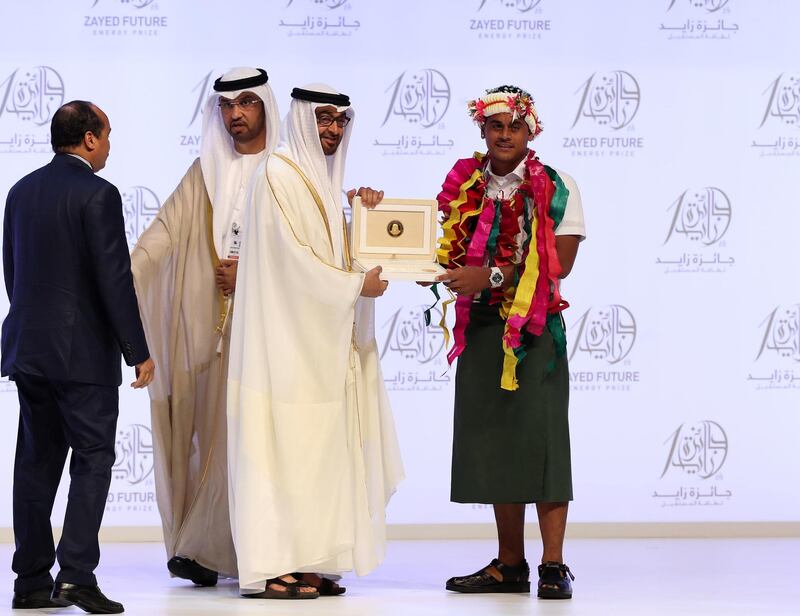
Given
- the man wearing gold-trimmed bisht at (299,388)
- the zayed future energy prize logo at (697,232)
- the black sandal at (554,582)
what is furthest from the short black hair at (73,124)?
the zayed future energy prize logo at (697,232)

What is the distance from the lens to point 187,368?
500cm

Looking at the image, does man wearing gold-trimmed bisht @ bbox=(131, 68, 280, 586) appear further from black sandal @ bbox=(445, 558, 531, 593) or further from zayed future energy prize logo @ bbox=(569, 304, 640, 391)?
zayed future energy prize logo @ bbox=(569, 304, 640, 391)

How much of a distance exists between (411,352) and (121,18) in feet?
7.32

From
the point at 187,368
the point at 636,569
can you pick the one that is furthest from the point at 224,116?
the point at 636,569

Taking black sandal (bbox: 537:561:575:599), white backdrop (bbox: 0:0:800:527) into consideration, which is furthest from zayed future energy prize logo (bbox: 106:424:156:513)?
black sandal (bbox: 537:561:575:599)

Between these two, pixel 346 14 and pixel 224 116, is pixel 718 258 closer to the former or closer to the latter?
pixel 346 14

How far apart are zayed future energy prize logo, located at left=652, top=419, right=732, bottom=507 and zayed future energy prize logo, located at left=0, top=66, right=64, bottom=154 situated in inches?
139

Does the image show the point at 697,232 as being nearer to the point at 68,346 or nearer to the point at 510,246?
the point at 510,246

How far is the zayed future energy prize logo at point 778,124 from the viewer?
6871 millimetres

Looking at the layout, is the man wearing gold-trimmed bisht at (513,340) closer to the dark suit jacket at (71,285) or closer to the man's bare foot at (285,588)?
the man's bare foot at (285,588)

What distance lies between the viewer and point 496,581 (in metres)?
4.81

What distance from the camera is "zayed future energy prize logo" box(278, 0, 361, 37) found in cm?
669

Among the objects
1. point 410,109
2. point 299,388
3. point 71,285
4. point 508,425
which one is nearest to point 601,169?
point 410,109

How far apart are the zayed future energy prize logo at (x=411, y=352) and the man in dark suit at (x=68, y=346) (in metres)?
2.52
